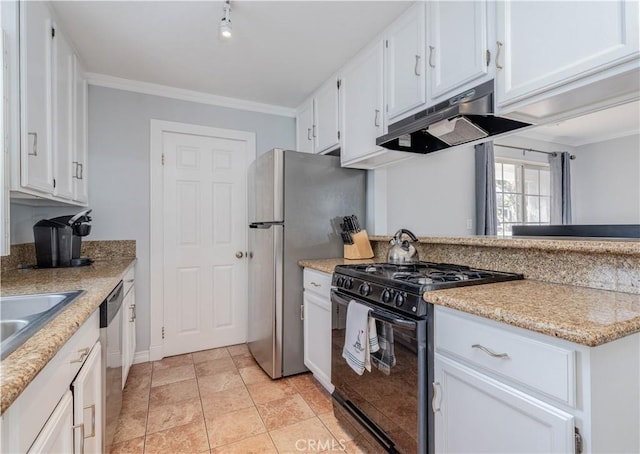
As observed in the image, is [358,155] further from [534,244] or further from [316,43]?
[534,244]

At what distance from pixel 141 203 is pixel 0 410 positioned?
2.49 meters

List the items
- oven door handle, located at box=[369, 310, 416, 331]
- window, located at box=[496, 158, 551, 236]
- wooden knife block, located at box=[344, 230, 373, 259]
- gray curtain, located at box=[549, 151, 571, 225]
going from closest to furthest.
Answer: oven door handle, located at box=[369, 310, 416, 331]
gray curtain, located at box=[549, 151, 571, 225]
window, located at box=[496, 158, 551, 236]
wooden knife block, located at box=[344, 230, 373, 259]

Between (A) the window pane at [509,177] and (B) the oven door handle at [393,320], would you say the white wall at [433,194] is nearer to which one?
(A) the window pane at [509,177]

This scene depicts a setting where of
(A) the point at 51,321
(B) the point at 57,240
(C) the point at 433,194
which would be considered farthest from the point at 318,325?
(B) the point at 57,240

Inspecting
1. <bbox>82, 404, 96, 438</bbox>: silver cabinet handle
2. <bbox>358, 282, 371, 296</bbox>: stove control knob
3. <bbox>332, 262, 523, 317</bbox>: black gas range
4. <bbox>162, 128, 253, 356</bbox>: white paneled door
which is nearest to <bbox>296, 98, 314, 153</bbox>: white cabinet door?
<bbox>162, 128, 253, 356</bbox>: white paneled door

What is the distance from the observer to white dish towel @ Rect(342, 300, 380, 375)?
1491mm

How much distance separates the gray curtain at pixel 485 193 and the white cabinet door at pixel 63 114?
326cm

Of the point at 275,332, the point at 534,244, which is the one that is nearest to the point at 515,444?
the point at 534,244

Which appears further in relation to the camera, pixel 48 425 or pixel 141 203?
pixel 141 203

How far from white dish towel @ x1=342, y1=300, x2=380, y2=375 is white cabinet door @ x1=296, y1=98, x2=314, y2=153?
1822mm

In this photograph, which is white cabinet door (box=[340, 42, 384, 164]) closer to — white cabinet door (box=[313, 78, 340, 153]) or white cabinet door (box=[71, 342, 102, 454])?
white cabinet door (box=[313, 78, 340, 153])

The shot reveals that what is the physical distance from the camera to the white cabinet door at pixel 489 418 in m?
0.87

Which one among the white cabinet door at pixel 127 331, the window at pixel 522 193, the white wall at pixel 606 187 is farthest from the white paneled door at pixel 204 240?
the white wall at pixel 606 187

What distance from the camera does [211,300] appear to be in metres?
3.00
